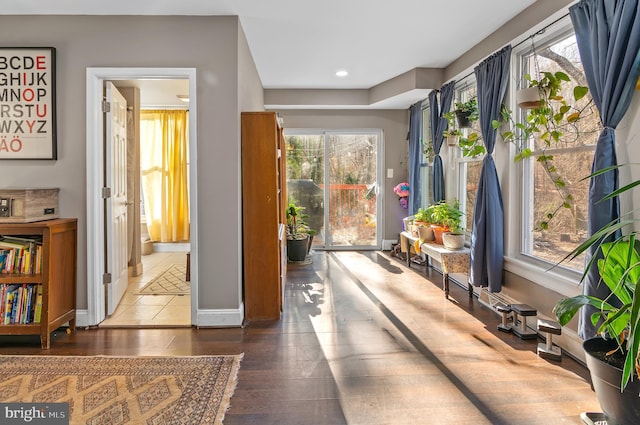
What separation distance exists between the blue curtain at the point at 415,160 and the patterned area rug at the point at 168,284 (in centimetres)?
338

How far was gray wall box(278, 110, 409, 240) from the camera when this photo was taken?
647 cm

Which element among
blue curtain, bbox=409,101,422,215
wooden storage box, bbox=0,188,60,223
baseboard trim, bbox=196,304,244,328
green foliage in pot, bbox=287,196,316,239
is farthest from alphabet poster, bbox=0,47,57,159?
blue curtain, bbox=409,101,422,215

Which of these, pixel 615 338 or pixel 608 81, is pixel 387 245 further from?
pixel 615 338

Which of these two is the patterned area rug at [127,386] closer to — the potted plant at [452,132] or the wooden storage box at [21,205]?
the wooden storage box at [21,205]

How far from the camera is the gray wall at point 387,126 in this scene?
255 inches

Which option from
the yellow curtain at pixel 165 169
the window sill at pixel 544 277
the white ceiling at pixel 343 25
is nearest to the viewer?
the window sill at pixel 544 277

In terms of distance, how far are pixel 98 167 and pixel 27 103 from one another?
2.36ft

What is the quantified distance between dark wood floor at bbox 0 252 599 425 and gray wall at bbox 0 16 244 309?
481 mm

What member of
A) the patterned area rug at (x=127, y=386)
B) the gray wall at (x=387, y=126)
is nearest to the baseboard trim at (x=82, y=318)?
the patterned area rug at (x=127, y=386)

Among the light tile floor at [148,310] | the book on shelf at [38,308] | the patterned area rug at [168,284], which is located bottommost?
the light tile floor at [148,310]

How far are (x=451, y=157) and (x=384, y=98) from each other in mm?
1422

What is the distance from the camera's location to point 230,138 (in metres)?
3.16

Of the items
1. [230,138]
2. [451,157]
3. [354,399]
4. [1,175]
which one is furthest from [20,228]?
[451,157]

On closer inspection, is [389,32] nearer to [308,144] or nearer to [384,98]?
[384,98]
